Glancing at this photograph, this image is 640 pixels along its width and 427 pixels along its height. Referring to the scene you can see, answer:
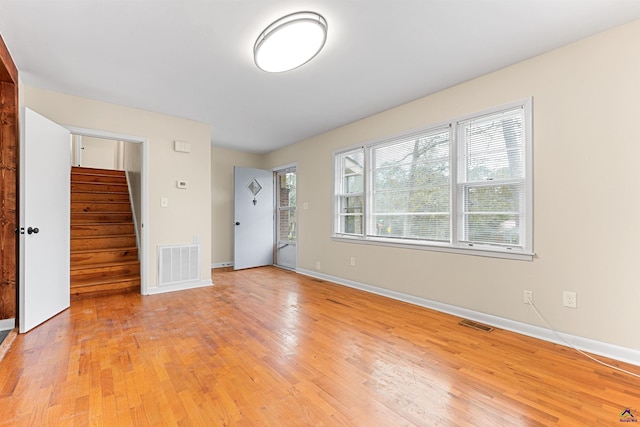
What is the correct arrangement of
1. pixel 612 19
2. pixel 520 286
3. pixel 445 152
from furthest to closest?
pixel 445 152 < pixel 520 286 < pixel 612 19

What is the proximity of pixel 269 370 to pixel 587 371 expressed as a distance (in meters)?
2.21

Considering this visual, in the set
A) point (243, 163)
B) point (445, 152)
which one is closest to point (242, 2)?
point (445, 152)

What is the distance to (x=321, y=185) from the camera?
4910mm

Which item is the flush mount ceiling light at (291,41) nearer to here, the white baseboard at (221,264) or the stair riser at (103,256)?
the stair riser at (103,256)

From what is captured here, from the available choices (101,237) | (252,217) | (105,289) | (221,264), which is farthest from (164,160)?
(221,264)

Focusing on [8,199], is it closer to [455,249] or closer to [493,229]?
[455,249]

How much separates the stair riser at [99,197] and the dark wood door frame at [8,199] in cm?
239

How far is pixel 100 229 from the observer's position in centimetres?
451

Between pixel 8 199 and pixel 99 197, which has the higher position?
pixel 99 197

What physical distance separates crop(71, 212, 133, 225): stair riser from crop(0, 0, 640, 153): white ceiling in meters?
2.15

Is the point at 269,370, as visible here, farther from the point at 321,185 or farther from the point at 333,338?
the point at 321,185

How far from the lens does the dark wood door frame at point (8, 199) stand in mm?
2635

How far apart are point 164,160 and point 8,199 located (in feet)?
5.46

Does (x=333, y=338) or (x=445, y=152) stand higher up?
(x=445, y=152)
